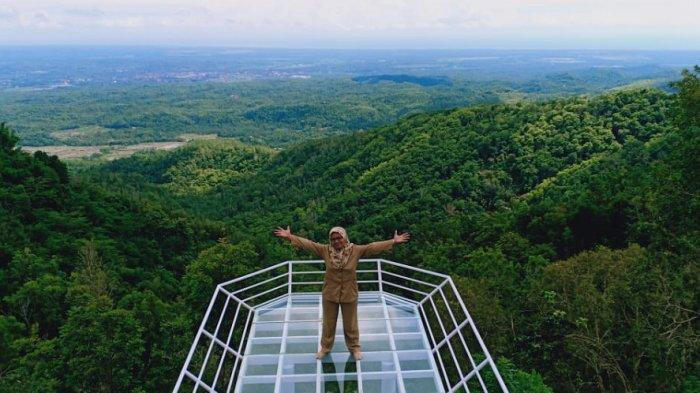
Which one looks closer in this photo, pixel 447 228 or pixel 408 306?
pixel 408 306

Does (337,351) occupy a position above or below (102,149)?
above

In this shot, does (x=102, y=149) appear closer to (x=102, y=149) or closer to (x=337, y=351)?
(x=102, y=149)

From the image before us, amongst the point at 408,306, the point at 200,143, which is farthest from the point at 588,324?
the point at 200,143

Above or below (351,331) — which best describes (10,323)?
below

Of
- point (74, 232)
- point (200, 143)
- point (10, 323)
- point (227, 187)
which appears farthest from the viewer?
point (200, 143)

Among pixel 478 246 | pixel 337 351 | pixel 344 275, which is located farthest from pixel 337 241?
pixel 478 246

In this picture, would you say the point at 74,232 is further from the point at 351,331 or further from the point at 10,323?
the point at 351,331
